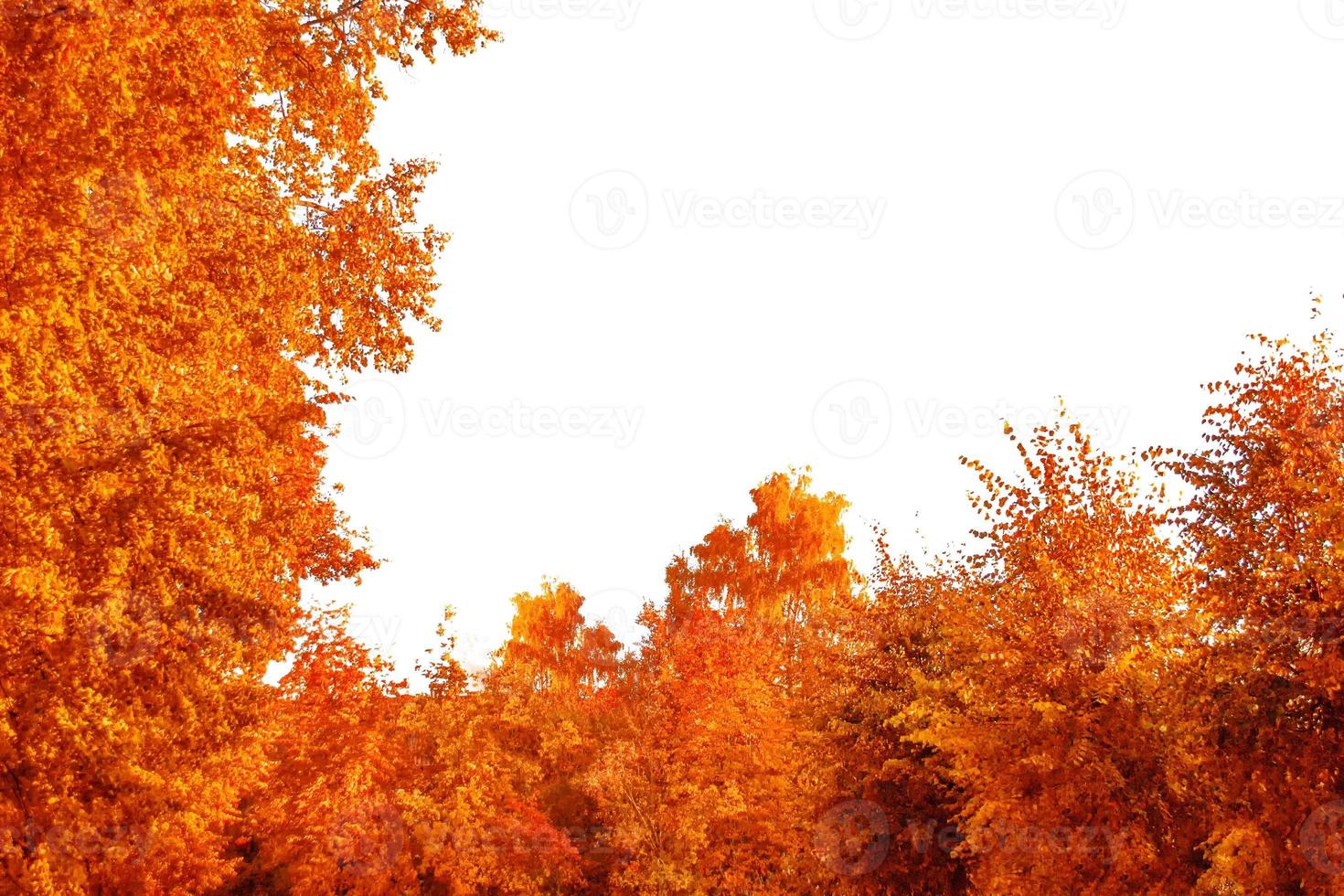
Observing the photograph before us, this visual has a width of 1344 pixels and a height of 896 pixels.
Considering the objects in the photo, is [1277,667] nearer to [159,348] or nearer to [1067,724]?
[1067,724]

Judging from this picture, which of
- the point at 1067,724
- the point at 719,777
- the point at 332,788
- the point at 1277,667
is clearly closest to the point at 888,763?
the point at 1067,724

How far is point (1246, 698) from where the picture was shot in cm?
1071

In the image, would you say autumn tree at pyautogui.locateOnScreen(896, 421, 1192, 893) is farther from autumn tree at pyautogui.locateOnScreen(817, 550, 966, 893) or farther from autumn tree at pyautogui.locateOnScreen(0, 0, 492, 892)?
autumn tree at pyautogui.locateOnScreen(0, 0, 492, 892)

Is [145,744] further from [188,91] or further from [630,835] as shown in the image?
[630,835]

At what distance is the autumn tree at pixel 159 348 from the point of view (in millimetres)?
8031

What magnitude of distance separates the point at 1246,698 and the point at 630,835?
1735cm

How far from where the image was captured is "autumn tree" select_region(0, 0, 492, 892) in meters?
8.03

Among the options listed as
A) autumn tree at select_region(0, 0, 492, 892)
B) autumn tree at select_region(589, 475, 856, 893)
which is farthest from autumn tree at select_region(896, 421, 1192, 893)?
autumn tree at select_region(0, 0, 492, 892)

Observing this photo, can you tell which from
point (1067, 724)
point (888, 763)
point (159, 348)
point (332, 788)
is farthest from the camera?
point (332, 788)

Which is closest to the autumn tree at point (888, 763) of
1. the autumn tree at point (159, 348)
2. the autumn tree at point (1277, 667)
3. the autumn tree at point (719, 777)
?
the autumn tree at point (719, 777)

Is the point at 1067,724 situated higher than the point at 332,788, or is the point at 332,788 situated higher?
the point at 332,788

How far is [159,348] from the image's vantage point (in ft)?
32.4

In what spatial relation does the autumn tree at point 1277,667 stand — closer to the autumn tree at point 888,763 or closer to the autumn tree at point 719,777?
the autumn tree at point 888,763

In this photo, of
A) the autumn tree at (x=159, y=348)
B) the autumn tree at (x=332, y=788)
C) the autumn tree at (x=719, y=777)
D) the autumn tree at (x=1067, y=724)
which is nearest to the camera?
the autumn tree at (x=159, y=348)
